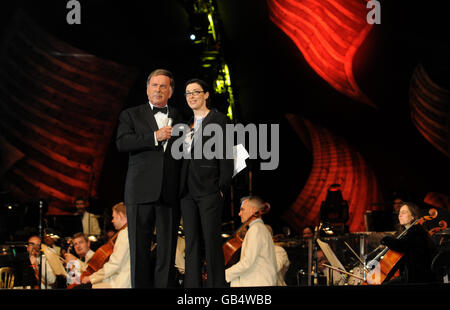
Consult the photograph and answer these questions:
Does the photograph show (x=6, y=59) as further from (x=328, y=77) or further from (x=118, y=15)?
(x=328, y=77)

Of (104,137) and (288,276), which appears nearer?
(288,276)

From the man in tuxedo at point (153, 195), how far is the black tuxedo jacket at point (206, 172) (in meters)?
0.06

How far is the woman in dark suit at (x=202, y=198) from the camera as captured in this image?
3.32 m

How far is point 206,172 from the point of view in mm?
3367

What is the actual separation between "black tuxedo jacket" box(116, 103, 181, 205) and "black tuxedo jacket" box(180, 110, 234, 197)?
0.20 ft

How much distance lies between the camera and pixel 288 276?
24.3 feet

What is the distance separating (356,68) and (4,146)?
264 inches

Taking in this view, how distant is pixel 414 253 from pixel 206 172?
6.08 feet

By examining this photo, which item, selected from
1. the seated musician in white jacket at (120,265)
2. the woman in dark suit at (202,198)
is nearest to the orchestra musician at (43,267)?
the seated musician in white jacket at (120,265)

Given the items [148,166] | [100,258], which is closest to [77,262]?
[100,258]

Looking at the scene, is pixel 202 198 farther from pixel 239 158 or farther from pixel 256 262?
pixel 256 262

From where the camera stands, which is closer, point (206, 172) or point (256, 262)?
point (206, 172)

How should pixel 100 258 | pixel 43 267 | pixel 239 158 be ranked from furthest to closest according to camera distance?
pixel 43 267 → pixel 100 258 → pixel 239 158
